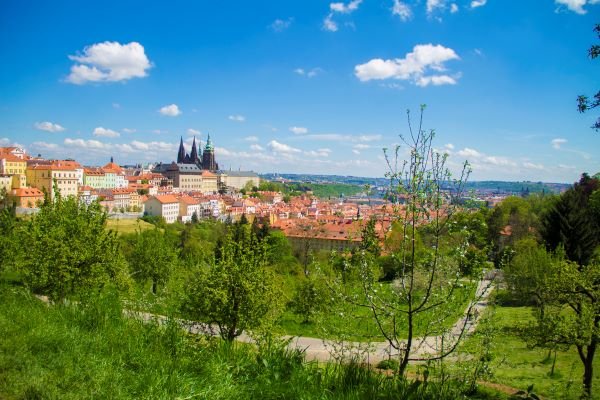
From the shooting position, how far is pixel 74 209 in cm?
1547

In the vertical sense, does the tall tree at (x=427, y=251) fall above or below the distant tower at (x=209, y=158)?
below

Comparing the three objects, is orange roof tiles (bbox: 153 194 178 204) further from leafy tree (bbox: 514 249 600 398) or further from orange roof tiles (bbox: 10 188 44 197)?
leafy tree (bbox: 514 249 600 398)

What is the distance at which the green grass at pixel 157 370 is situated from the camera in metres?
4.12

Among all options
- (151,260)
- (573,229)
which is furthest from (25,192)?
(573,229)

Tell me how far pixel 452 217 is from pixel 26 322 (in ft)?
18.7

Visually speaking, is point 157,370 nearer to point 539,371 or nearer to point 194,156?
point 539,371

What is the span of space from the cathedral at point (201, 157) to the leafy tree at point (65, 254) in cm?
15666

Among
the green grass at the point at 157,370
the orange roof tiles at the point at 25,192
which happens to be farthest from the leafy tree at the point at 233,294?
the orange roof tiles at the point at 25,192

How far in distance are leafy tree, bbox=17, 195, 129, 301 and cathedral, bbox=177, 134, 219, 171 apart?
157 m

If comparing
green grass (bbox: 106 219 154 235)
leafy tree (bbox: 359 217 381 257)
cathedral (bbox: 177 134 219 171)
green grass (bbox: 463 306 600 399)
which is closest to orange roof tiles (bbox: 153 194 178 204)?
green grass (bbox: 106 219 154 235)

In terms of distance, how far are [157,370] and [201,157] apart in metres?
188

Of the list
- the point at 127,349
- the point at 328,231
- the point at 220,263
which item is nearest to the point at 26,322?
the point at 127,349

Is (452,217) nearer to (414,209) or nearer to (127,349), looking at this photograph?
(414,209)

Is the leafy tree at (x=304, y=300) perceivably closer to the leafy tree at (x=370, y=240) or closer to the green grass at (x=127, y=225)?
the leafy tree at (x=370, y=240)
